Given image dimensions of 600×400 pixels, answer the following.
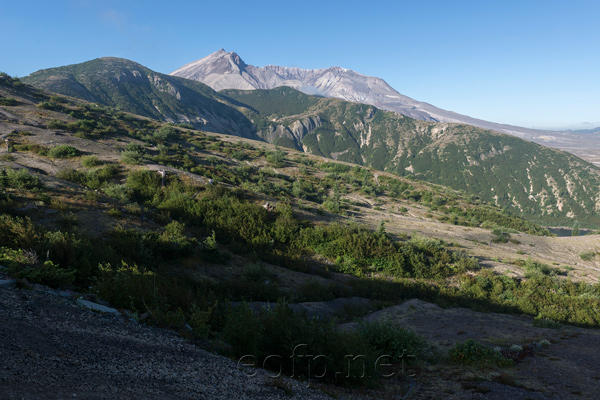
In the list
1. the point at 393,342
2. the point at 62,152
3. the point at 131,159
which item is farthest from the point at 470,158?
the point at 62,152

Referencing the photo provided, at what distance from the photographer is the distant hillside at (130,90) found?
427 ft

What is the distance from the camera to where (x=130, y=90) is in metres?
164

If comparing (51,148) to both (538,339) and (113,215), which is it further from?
(538,339)

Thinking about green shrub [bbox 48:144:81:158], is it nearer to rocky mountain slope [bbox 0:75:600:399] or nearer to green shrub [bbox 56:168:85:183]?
rocky mountain slope [bbox 0:75:600:399]

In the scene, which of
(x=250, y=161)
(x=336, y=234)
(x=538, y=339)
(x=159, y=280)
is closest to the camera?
(x=159, y=280)

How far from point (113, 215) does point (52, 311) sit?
28.0ft

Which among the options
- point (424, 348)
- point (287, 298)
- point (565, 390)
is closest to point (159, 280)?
point (287, 298)

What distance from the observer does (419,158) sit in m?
193

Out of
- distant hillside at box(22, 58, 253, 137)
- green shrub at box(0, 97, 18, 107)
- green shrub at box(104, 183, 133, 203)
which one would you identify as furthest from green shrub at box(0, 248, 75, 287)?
distant hillside at box(22, 58, 253, 137)

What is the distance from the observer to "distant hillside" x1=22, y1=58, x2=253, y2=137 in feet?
427

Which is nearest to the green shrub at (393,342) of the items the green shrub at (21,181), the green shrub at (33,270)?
the green shrub at (33,270)

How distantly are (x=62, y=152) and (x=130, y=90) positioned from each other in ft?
584

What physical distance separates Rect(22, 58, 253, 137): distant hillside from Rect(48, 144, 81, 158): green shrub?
12655cm

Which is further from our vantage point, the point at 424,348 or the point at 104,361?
the point at 424,348
